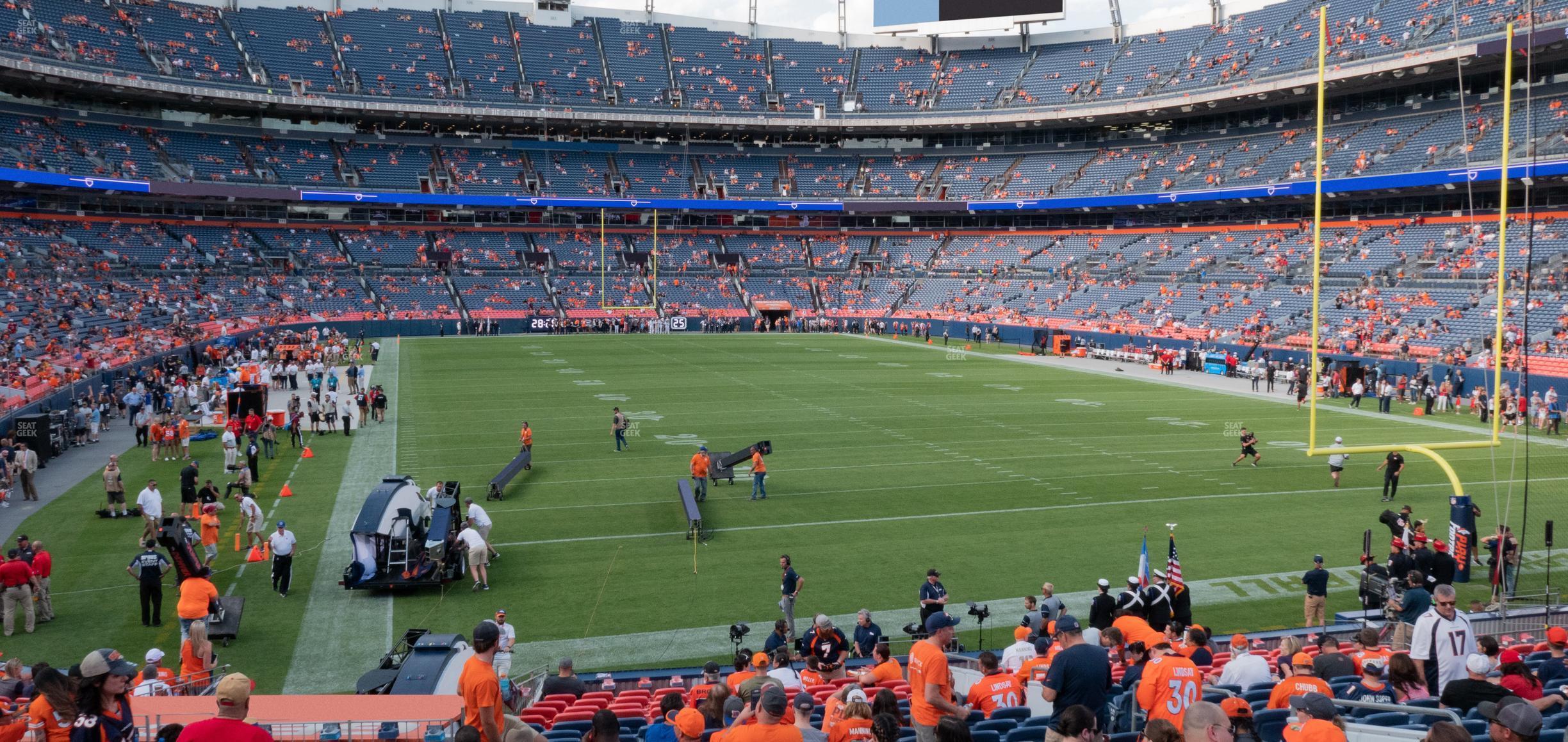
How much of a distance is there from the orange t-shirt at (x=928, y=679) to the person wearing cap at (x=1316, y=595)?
847 centimetres

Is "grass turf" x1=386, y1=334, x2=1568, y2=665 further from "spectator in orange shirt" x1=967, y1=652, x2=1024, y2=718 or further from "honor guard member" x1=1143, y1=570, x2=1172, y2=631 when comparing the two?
"spectator in orange shirt" x1=967, y1=652, x2=1024, y2=718

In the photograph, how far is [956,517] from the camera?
20.2m

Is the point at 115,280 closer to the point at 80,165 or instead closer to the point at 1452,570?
the point at 80,165

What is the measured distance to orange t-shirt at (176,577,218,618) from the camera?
12.7 m

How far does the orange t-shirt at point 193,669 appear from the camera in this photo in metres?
11.5

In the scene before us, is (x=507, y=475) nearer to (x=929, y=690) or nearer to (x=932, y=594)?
(x=932, y=594)

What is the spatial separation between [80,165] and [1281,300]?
2502 inches

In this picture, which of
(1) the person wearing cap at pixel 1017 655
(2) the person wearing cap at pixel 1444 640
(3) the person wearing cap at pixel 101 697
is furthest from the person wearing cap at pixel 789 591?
(3) the person wearing cap at pixel 101 697

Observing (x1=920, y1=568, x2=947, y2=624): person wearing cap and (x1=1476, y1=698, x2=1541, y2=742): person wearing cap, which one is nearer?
(x1=1476, y1=698, x2=1541, y2=742): person wearing cap

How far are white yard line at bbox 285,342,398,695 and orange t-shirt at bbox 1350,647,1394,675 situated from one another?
33.8 ft

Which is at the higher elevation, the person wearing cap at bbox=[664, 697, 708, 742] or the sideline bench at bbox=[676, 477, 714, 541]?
the person wearing cap at bbox=[664, 697, 708, 742]

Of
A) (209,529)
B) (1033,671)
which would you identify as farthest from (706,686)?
(209,529)

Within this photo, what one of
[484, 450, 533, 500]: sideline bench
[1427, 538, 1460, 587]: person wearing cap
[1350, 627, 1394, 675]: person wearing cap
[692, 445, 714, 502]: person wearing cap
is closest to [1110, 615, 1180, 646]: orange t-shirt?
[1350, 627, 1394, 675]: person wearing cap

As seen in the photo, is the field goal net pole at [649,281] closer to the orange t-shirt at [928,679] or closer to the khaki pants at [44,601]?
the khaki pants at [44,601]
